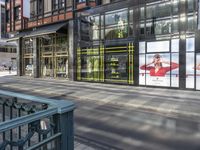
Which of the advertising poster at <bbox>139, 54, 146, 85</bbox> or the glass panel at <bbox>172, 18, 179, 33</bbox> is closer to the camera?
the glass panel at <bbox>172, 18, 179, 33</bbox>

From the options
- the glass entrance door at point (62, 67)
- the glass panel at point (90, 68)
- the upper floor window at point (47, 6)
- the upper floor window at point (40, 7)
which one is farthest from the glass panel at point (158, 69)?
the upper floor window at point (40, 7)

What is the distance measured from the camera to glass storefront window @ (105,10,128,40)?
67.8 ft

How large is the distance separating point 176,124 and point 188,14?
38.0 feet

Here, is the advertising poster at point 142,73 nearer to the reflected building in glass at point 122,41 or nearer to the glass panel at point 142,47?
the reflected building in glass at point 122,41

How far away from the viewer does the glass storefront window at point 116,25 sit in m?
20.7

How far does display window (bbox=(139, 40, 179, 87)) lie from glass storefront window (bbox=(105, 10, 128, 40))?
2.40 metres

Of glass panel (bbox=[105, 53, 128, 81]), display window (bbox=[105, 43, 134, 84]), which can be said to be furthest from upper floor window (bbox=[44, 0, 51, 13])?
glass panel (bbox=[105, 53, 128, 81])

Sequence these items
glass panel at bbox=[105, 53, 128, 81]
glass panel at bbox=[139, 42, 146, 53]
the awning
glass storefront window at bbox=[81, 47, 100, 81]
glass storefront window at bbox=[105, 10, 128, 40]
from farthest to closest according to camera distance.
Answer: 1. the awning
2. glass storefront window at bbox=[81, 47, 100, 81]
3. glass storefront window at bbox=[105, 10, 128, 40]
4. glass panel at bbox=[105, 53, 128, 81]
5. glass panel at bbox=[139, 42, 146, 53]

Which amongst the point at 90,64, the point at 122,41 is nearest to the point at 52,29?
the point at 90,64

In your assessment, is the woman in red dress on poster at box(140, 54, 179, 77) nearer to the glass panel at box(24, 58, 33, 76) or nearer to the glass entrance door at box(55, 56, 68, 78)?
the glass entrance door at box(55, 56, 68, 78)

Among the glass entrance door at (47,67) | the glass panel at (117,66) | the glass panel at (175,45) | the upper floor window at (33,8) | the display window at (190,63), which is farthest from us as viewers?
the upper floor window at (33,8)

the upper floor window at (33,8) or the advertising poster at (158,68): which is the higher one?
the upper floor window at (33,8)

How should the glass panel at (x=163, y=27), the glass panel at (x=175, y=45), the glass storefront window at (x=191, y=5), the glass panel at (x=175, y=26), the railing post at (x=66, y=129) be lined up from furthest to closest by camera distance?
the glass panel at (x=163, y=27) → the glass panel at (x=175, y=26) → the glass panel at (x=175, y=45) → the glass storefront window at (x=191, y=5) → the railing post at (x=66, y=129)

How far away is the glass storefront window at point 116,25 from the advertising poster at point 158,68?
11.1ft
